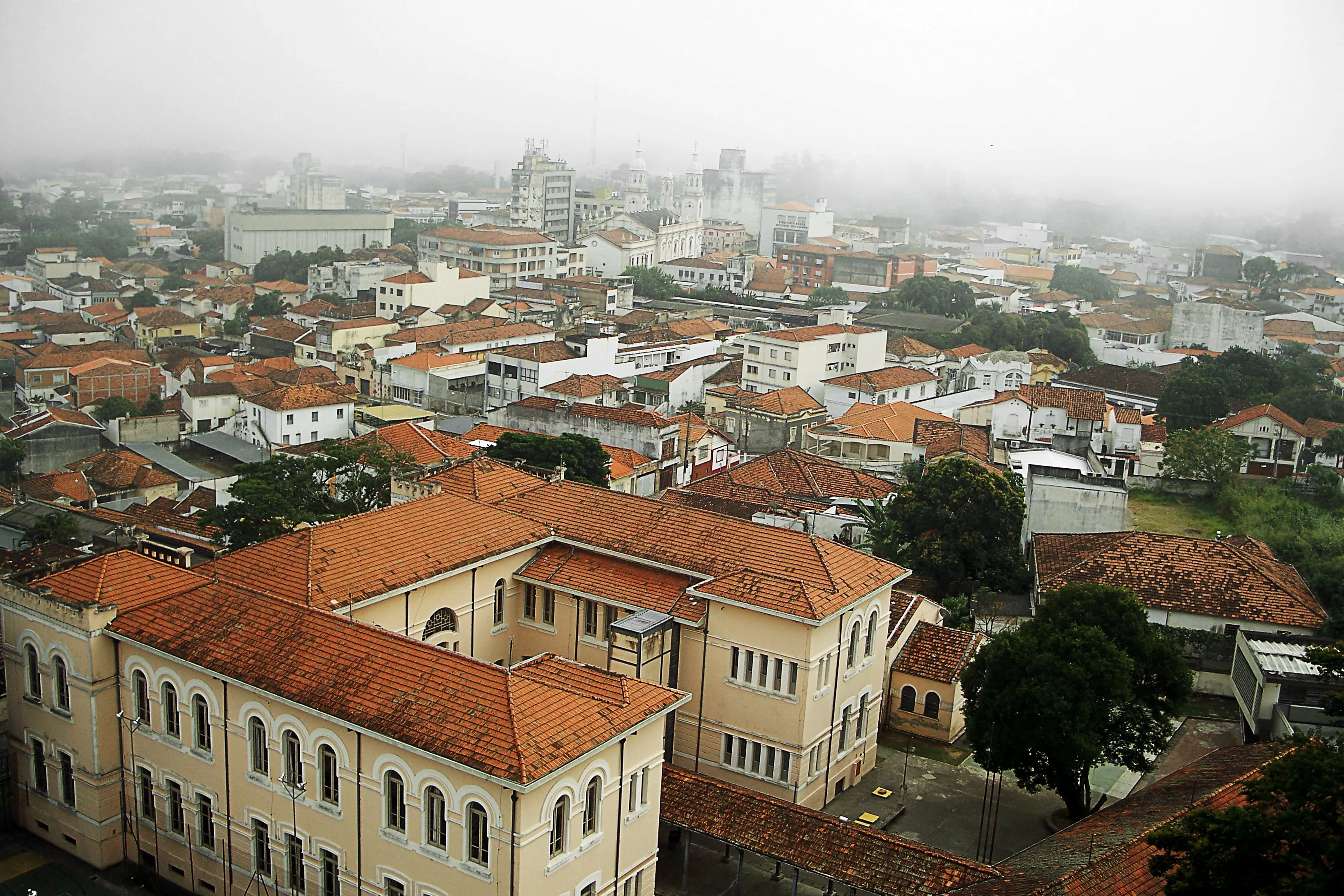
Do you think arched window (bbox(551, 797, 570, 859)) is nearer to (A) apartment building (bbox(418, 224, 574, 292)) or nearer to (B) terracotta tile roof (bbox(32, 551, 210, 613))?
(B) terracotta tile roof (bbox(32, 551, 210, 613))

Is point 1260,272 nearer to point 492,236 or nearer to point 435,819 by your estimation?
point 492,236

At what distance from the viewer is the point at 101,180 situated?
635ft

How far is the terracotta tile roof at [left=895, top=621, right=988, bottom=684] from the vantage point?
24.4 m

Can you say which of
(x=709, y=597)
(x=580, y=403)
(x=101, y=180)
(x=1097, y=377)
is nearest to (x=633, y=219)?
(x=1097, y=377)

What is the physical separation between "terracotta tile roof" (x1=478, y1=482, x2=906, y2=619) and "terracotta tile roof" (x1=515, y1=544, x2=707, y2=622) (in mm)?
302

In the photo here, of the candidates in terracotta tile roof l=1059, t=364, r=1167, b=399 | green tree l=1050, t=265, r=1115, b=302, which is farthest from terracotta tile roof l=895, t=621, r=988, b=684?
green tree l=1050, t=265, r=1115, b=302

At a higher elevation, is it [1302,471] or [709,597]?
[709,597]

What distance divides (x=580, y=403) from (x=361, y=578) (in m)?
25.0

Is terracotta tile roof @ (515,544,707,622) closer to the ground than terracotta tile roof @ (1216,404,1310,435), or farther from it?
farther from it

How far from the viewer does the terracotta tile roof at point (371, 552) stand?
1958cm

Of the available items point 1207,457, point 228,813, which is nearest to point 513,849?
point 228,813

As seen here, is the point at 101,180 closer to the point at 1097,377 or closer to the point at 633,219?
the point at 633,219

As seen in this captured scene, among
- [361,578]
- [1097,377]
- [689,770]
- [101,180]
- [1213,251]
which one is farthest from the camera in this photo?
[101,180]

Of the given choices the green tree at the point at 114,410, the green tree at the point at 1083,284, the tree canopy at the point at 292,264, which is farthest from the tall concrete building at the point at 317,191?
the green tree at the point at 114,410
